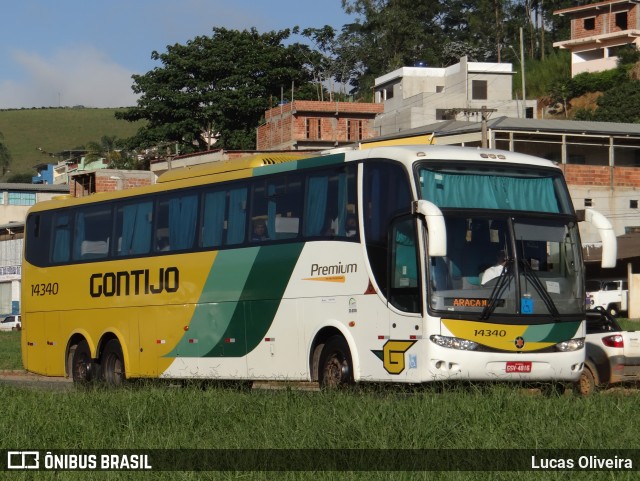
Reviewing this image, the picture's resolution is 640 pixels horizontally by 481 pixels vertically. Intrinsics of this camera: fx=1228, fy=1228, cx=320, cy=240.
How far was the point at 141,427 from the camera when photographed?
40.1ft

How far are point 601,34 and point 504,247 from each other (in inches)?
3530

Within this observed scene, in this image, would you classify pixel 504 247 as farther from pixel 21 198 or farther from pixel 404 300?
pixel 21 198

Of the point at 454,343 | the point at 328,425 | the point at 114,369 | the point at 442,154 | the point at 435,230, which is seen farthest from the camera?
Result: the point at 114,369

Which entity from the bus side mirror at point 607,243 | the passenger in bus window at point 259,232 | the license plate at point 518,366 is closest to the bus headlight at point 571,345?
the license plate at point 518,366

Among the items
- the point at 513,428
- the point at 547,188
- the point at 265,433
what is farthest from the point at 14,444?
the point at 547,188

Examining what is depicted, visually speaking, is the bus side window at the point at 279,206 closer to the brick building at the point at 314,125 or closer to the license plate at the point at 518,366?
the license plate at the point at 518,366

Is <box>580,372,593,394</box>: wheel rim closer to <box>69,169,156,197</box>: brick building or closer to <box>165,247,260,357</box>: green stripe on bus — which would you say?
<box>165,247,260,357</box>: green stripe on bus

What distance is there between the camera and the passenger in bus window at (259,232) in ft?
60.3

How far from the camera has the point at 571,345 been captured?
15.8 meters

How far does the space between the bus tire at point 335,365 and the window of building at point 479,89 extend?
230 ft

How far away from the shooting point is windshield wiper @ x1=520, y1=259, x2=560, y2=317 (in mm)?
15469

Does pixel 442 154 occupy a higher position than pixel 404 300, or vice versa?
pixel 442 154

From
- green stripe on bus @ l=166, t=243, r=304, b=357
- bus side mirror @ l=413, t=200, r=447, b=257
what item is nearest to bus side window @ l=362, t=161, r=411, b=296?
bus side mirror @ l=413, t=200, r=447, b=257

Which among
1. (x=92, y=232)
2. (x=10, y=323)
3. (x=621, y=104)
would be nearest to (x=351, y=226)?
(x=92, y=232)
